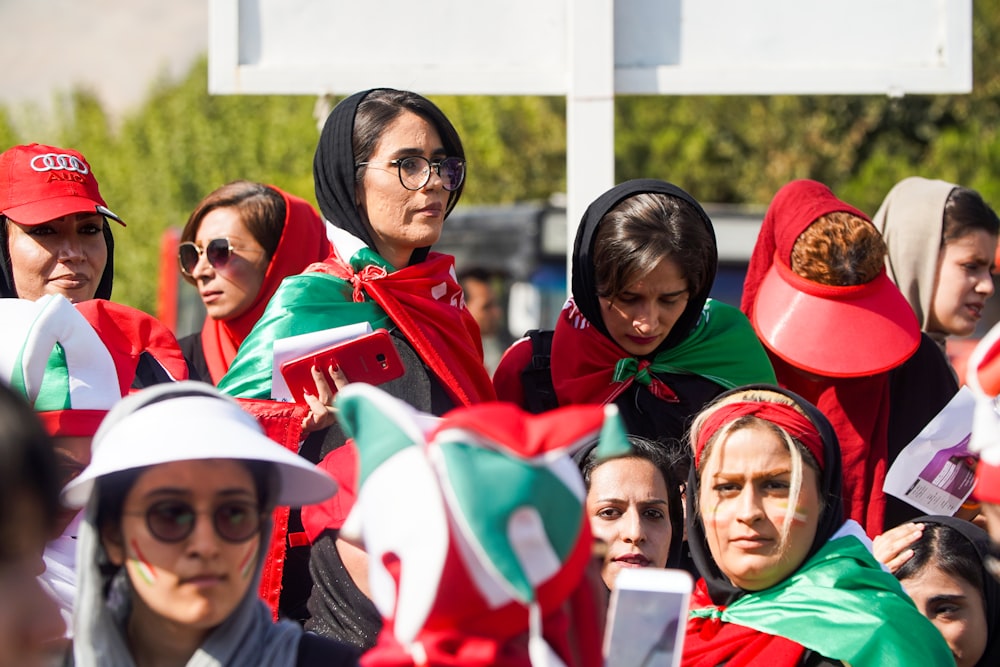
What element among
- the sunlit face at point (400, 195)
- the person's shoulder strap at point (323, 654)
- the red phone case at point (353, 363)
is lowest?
the person's shoulder strap at point (323, 654)

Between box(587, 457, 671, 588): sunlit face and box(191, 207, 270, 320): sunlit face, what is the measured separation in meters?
1.80

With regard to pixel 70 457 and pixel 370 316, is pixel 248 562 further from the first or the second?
pixel 370 316

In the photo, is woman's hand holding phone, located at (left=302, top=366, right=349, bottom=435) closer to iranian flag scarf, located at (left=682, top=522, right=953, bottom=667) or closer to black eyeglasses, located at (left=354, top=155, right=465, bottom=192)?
black eyeglasses, located at (left=354, top=155, right=465, bottom=192)

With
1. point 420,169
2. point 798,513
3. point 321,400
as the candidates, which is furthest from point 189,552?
point 420,169

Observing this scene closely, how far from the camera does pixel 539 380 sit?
428 cm

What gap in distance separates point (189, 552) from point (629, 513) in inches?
56.3

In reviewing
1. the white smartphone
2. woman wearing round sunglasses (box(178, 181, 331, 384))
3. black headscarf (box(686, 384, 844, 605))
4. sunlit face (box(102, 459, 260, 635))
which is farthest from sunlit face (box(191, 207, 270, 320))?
the white smartphone

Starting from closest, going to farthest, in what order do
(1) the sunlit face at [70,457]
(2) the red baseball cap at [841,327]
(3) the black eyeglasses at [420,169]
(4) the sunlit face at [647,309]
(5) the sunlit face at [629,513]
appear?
1. (1) the sunlit face at [70,457]
2. (5) the sunlit face at [629,513]
3. (3) the black eyeglasses at [420,169]
4. (4) the sunlit face at [647,309]
5. (2) the red baseball cap at [841,327]

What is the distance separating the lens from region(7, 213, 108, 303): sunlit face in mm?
4203

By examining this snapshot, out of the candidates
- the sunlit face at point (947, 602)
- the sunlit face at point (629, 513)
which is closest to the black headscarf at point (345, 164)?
the sunlit face at point (629, 513)

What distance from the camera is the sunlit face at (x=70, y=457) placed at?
119 inches

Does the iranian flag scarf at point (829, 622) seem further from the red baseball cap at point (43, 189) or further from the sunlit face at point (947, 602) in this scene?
the red baseball cap at point (43, 189)

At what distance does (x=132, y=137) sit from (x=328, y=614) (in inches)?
1417

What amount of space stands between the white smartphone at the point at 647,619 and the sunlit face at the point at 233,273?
107 inches
